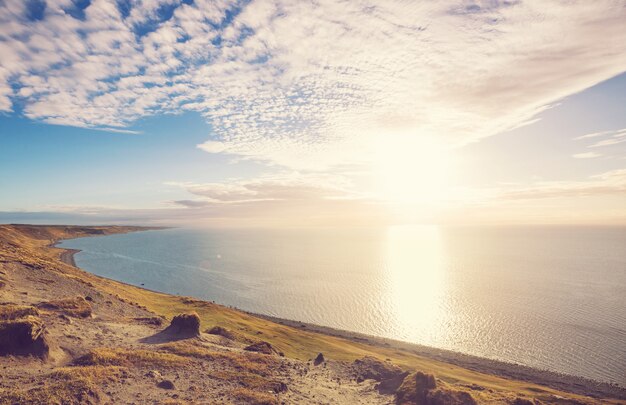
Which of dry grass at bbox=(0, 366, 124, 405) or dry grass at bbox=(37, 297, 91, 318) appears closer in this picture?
dry grass at bbox=(0, 366, 124, 405)

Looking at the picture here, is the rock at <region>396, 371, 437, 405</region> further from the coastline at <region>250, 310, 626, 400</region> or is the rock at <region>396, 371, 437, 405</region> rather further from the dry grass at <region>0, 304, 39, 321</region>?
the coastline at <region>250, 310, 626, 400</region>

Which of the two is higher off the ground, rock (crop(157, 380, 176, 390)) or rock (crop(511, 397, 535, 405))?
rock (crop(511, 397, 535, 405))

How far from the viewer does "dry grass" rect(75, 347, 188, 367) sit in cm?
2806

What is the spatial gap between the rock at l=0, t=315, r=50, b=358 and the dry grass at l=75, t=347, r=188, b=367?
11.3 feet

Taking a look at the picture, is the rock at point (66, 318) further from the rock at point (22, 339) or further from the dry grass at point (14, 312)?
the rock at point (22, 339)

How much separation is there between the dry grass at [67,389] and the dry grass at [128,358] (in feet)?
6.19

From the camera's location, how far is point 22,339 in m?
27.8

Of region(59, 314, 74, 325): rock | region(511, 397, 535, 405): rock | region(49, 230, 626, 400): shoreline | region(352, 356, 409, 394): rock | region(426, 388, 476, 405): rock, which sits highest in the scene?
region(426, 388, 476, 405): rock

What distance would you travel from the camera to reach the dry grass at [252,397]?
2636cm

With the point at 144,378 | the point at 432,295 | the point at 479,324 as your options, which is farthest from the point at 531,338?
the point at 144,378

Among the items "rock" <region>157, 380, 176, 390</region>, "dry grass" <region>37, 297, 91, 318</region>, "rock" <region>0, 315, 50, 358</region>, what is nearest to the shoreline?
"dry grass" <region>37, 297, 91, 318</region>

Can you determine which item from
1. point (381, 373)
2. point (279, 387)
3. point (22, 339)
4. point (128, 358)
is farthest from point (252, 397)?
point (22, 339)

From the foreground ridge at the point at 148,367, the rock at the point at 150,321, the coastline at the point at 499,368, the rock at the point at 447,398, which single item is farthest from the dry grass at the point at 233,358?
the coastline at the point at 499,368

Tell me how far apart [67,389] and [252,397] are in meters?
13.4
